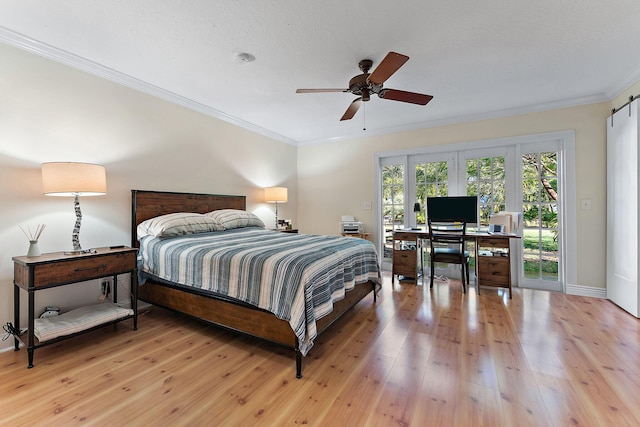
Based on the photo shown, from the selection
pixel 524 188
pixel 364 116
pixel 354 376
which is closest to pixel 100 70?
pixel 364 116

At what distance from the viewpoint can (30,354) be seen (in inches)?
74.3

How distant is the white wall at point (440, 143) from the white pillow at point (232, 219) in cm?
180

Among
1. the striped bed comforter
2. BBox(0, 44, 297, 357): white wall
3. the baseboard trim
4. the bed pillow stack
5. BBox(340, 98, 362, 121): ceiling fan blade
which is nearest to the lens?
the striped bed comforter

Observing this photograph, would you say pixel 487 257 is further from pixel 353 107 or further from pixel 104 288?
pixel 104 288

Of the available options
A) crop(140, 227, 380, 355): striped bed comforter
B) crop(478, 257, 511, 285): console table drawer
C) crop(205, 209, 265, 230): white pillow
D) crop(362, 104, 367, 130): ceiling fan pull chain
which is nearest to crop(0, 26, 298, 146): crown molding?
crop(205, 209, 265, 230): white pillow

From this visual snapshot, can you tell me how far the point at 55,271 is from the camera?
198 cm

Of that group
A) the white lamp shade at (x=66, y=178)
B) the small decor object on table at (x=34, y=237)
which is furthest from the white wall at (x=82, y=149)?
the white lamp shade at (x=66, y=178)

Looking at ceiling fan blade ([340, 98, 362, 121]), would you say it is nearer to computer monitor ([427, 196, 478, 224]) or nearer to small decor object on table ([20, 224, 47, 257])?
computer monitor ([427, 196, 478, 224])

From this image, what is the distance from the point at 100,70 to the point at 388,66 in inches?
106

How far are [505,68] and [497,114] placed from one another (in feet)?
4.38

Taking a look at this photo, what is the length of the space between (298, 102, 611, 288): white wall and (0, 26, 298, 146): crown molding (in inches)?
75.7

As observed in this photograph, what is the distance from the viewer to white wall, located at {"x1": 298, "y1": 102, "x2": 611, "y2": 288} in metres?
3.31

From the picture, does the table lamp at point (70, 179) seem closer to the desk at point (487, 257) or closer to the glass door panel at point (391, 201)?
the desk at point (487, 257)

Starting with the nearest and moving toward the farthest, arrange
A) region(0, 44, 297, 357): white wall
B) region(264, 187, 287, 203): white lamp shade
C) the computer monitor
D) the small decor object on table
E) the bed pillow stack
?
the small decor object on table
region(0, 44, 297, 357): white wall
the bed pillow stack
the computer monitor
region(264, 187, 287, 203): white lamp shade
